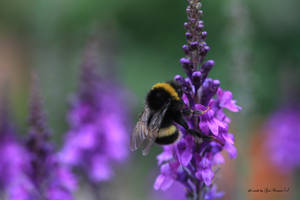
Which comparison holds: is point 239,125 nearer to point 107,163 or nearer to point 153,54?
point 107,163

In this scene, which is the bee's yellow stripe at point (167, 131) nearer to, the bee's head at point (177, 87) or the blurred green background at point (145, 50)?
the bee's head at point (177, 87)

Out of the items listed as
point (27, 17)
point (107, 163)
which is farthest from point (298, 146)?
point (27, 17)

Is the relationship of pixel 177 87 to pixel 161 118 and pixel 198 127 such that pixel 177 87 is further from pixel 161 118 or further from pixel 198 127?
pixel 198 127

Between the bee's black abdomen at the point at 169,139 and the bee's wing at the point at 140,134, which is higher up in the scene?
the bee's wing at the point at 140,134

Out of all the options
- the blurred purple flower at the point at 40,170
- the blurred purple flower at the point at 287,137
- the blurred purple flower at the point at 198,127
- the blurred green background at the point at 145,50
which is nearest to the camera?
the blurred purple flower at the point at 198,127

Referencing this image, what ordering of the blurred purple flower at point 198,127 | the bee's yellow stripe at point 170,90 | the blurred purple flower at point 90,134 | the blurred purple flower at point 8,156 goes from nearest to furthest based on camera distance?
the blurred purple flower at point 198,127 < the bee's yellow stripe at point 170,90 < the blurred purple flower at point 8,156 < the blurred purple flower at point 90,134

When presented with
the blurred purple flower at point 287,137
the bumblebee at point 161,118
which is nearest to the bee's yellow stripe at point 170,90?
the bumblebee at point 161,118

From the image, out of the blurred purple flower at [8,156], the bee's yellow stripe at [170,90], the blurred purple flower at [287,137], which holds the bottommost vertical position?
the bee's yellow stripe at [170,90]
